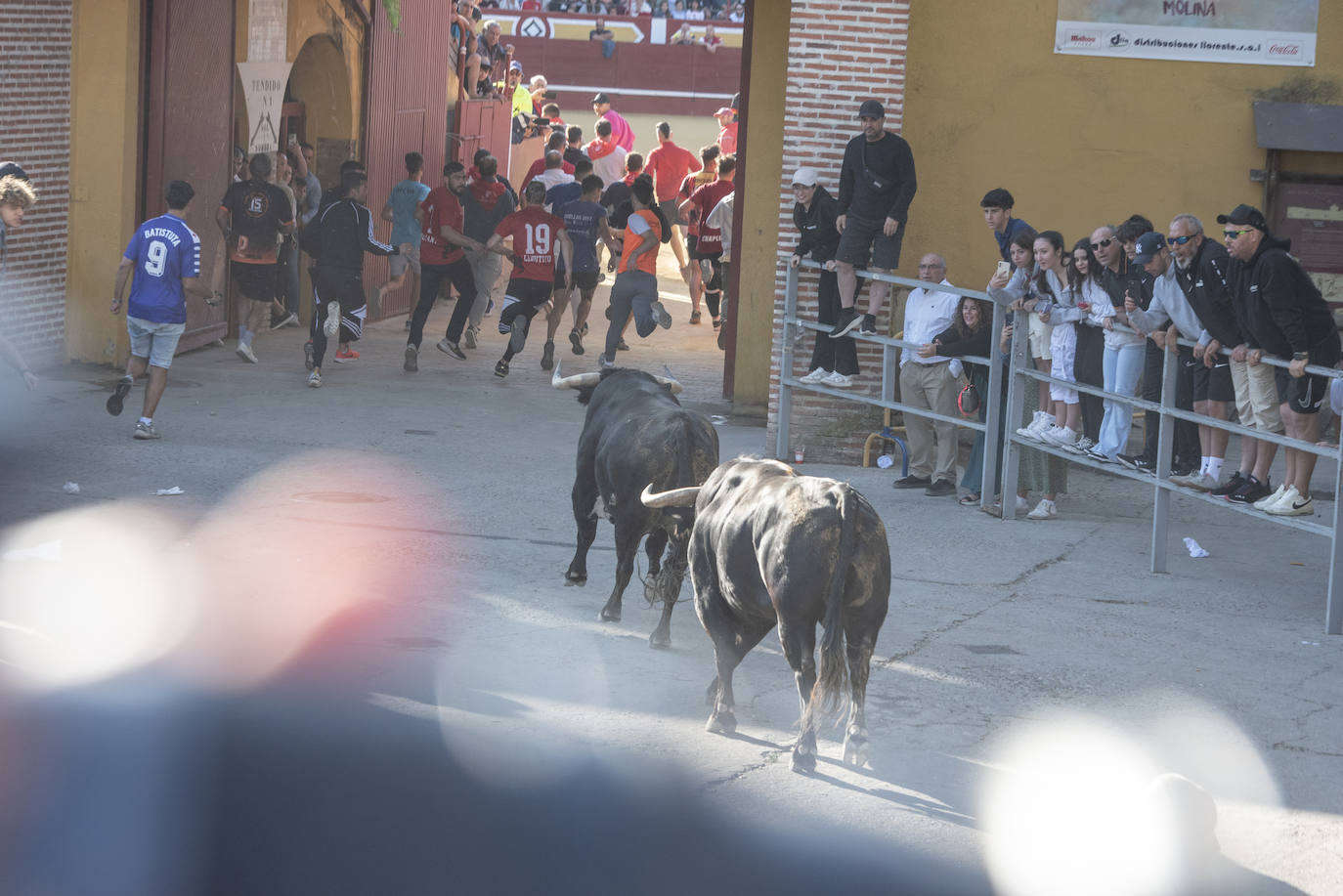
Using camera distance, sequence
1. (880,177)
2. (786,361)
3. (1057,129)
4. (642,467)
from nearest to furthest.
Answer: (642,467) < (880,177) < (786,361) < (1057,129)

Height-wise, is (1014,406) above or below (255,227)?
below

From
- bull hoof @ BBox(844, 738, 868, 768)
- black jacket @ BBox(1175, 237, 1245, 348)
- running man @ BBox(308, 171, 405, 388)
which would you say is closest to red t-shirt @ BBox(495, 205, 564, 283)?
running man @ BBox(308, 171, 405, 388)

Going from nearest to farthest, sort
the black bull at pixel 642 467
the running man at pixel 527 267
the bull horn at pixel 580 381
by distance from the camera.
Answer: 1. the black bull at pixel 642 467
2. the bull horn at pixel 580 381
3. the running man at pixel 527 267

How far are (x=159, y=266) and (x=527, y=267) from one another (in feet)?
16.4

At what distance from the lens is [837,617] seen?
20.1 feet

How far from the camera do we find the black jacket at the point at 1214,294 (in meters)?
9.82

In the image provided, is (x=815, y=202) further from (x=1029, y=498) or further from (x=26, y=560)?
(x=26, y=560)

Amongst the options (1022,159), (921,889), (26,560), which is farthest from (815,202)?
(921,889)

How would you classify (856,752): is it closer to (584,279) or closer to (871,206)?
(871,206)

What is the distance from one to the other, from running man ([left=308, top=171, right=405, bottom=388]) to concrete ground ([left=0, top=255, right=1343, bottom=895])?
115 centimetres

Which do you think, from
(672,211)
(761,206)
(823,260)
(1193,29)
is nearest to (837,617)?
(823,260)

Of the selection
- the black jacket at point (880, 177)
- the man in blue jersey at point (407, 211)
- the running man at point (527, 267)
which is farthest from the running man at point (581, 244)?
the black jacket at point (880, 177)

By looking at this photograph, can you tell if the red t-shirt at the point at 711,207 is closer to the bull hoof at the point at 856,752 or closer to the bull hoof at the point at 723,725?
the bull hoof at the point at 723,725

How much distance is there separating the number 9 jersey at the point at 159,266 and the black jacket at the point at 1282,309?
7.16m
